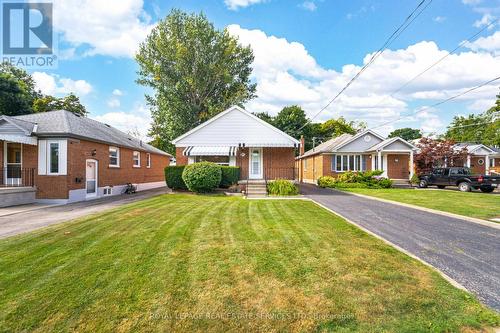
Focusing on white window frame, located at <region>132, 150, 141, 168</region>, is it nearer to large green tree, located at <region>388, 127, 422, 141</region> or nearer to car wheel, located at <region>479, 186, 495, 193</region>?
car wheel, located at <region>479, 186, 495, 193</region>

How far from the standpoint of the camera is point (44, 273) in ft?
14.1

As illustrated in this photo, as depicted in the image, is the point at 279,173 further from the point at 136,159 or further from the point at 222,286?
the point at 222,286

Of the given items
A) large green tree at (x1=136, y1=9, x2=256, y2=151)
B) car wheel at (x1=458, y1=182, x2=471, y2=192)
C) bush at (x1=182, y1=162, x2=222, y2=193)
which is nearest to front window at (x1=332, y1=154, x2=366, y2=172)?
car wheel at (x1=458, y1=182, x2=471, y2=192)

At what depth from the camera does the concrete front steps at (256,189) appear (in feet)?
53.1

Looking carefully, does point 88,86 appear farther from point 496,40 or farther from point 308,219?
point 496,40

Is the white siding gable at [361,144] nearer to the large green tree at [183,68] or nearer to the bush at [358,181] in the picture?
the bush at [358,181]

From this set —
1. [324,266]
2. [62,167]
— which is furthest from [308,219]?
[62,167]

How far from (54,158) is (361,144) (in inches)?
1048

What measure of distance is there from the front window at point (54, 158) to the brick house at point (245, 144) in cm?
734

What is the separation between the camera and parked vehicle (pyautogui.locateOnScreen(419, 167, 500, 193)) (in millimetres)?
18875

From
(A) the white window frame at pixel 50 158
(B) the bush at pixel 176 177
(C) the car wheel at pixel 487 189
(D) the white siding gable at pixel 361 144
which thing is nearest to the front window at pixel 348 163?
(D) the white siding gable at pixel 361 144

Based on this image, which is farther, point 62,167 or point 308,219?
point 62,167

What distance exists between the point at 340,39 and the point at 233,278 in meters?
18.2

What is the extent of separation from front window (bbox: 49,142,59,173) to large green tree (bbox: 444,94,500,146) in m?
60.7
